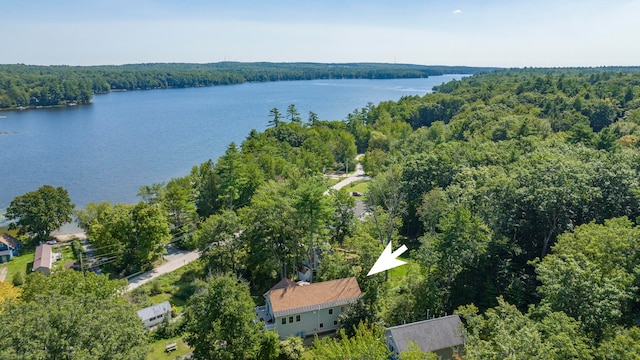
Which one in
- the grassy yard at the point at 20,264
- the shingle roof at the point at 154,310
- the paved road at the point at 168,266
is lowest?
the grassy yard at the point at 20,264

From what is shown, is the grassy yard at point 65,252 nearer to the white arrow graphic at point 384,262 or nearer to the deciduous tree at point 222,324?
the deciduous tree at point 222,324

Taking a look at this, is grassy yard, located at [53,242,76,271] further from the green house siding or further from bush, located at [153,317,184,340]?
the green house siding

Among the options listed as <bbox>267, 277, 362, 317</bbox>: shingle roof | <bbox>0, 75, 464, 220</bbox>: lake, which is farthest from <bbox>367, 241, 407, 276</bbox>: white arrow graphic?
<bbox>0, 75, 464, 220</bbox>: lake

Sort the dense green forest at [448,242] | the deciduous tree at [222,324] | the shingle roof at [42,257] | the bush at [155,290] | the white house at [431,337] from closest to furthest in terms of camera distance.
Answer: the dense green forest at [448,242], the deciduous tree at [222,324], the white house at [431,337], the bush at [155,290], the shingle roof at [42,257]

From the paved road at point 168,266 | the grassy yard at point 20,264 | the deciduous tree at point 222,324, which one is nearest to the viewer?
the deciduous tree at point 222,324

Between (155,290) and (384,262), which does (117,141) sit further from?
(384,262)

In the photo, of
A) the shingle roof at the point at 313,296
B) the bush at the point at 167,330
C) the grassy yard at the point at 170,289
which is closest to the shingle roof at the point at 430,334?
the shingle roof at the point at 313,296

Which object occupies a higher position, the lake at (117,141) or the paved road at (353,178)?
the lake at (117,141)

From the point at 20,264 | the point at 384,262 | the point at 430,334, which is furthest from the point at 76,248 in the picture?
the point at 430,334

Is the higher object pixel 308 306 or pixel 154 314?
pixel 308 306
